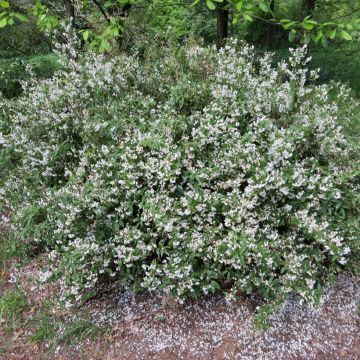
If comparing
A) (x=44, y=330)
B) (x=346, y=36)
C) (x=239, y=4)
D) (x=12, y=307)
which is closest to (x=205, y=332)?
(x=44, y=330)

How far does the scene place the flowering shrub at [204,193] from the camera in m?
2.79

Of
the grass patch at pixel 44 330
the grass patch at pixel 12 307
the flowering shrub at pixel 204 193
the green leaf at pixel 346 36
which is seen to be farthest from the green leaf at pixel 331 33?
the grass patch at pixel 12 307

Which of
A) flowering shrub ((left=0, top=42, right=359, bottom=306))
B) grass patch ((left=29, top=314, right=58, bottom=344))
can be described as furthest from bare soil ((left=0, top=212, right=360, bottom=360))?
flowering shrub ((left=0, top=42, right=359, bottom=306))

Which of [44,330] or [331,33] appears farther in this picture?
[44,330]

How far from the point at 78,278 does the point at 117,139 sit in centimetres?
125

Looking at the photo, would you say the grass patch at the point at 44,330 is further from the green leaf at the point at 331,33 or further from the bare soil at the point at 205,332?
the green leaf at the point at 331,33

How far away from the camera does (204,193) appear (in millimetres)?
2852

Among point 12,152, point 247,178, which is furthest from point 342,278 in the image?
point 12,152

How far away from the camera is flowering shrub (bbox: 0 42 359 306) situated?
2.79m

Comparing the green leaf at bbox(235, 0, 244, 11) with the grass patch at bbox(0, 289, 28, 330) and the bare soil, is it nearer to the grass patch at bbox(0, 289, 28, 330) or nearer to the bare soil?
the bare soil

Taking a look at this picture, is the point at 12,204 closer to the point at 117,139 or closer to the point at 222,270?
the point at 117,139

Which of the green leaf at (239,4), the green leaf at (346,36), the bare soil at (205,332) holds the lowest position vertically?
the bare soil at (205,332)

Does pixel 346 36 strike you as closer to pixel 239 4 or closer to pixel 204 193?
pixel 239 4

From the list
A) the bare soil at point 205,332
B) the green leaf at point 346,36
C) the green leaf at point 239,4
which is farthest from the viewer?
the green leaf at point 239,4
